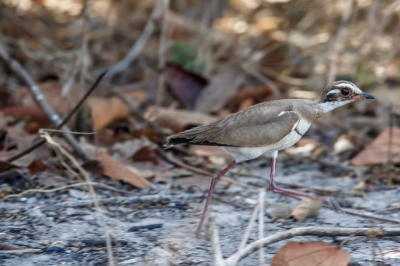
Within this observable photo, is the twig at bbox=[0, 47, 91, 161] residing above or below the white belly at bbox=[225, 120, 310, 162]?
above

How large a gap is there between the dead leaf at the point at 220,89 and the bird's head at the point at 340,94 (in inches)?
98.1

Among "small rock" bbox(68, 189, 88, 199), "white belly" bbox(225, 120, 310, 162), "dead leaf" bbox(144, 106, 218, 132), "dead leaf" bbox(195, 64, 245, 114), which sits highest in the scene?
"dead leaf" bbox(195, 64, 245, 114)

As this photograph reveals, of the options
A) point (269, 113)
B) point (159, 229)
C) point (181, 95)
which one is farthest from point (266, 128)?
point (181, 95)

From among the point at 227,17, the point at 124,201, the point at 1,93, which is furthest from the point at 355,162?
the point at 227,17

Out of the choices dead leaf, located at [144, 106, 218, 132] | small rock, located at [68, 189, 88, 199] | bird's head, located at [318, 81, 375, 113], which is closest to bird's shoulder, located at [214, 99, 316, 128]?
bird's head, located at [318, 81, 375, 113]

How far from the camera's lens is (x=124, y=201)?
4199 millimetres

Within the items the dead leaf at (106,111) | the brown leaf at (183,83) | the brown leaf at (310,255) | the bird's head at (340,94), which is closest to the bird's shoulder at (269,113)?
the bird's head at (340,94)

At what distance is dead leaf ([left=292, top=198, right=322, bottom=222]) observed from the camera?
13.0 feet

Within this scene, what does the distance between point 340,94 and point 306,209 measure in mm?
750

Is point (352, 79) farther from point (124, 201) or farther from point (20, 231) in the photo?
point (20, 231)

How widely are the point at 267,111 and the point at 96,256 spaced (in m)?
1.32

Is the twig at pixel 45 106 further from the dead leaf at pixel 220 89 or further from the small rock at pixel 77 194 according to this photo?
the dead leaf at pixel 220 89

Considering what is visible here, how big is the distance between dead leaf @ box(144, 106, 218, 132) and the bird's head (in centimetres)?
174

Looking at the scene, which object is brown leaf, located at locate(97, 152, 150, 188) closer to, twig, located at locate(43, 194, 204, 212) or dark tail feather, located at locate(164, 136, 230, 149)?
twig, located at locate(43, 194, 204, 212)
